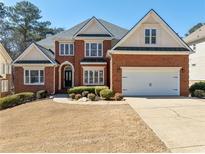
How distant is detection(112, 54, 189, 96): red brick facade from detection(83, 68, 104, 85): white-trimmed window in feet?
19.0

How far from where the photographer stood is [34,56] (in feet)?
93.6

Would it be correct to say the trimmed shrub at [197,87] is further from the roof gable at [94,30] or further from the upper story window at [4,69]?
the upper story window at [4,69]

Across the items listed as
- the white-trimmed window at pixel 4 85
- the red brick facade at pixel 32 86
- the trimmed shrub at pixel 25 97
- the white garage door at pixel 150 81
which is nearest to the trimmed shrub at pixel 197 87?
the white garage door at pixel 150 81

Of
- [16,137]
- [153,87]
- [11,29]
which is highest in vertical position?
[11,29]

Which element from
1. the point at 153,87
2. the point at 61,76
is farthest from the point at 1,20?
the point at 153,87

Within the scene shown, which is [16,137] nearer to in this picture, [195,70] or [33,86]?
[33,86]

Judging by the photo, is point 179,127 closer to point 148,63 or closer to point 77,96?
point 77,96

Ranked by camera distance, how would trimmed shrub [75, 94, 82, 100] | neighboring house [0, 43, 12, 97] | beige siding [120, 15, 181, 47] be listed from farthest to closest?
neighboring house [0, 43, 12, 97]
beige siding [120, 15, 181, 47]
trimmed shrub [75, 94, 82, 100]

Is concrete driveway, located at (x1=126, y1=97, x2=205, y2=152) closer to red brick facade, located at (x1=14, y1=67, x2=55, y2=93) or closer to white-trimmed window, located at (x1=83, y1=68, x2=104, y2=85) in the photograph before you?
white-trimmed window, located at (x1=83, y1=68, x2=104, y2=85)

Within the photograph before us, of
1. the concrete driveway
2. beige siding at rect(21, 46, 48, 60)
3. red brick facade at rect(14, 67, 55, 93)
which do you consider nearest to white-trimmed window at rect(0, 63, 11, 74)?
red brick facade at rect(14, 67, 55, 93)

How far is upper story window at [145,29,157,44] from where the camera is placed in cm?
2425

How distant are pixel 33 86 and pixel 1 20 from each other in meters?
36.3

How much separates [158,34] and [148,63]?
9.44ft

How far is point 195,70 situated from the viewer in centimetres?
3909
